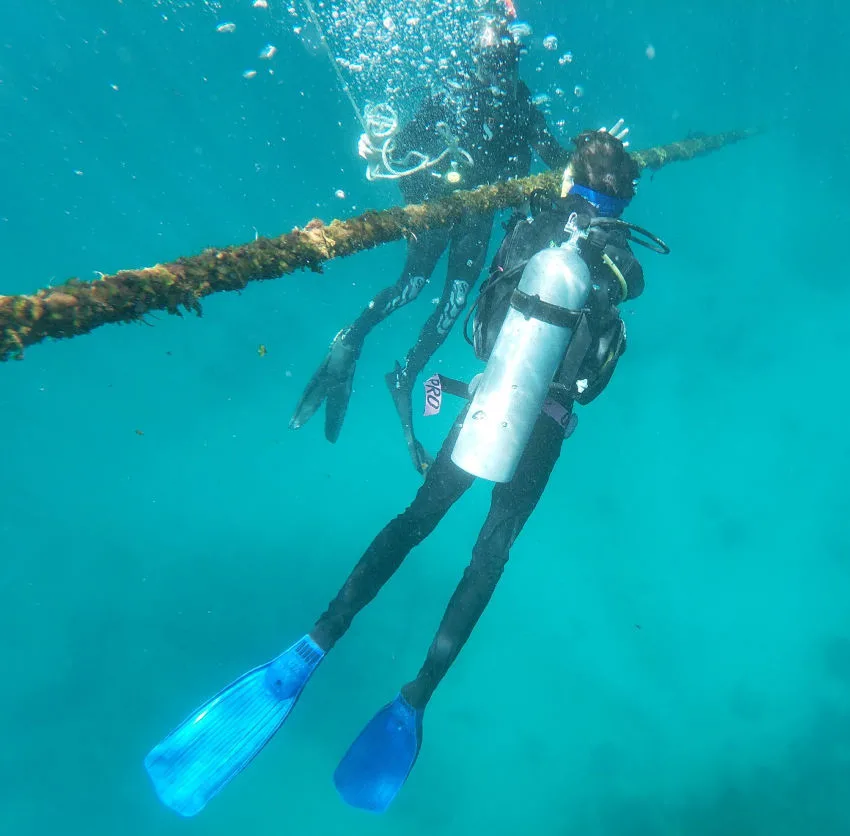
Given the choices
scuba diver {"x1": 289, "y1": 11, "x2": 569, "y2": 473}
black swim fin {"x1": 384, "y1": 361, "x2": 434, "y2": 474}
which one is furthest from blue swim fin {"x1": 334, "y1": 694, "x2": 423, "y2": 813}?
scuba diver {"x1": 289, "y1": 11, "x2": 569, "y2": 473}

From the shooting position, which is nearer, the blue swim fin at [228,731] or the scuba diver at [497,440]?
the scuba diver at [497,440]

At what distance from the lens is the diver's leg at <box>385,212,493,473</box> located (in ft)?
22.0

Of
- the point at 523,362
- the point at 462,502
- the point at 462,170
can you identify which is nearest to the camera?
the point at 523,362

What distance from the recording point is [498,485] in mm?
4121

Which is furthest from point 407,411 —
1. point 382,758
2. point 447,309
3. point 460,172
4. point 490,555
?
point 382,758

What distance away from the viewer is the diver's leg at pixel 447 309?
6699mm

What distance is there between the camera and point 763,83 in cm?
1641

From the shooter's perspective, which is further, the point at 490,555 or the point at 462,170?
the point at 462,170

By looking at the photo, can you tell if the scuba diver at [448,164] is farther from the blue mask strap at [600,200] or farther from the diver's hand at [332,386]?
the blue mask strap at [600,200]

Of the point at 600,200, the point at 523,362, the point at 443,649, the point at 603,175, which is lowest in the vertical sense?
the point at 443,649

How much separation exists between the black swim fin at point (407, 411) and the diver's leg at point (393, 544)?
Result: 8.10 feet

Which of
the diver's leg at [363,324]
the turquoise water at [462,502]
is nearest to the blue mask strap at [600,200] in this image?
the diver's leg at [363,324]

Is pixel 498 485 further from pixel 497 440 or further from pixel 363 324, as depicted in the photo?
pixel 363 324

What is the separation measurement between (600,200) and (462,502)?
33.5 feet
